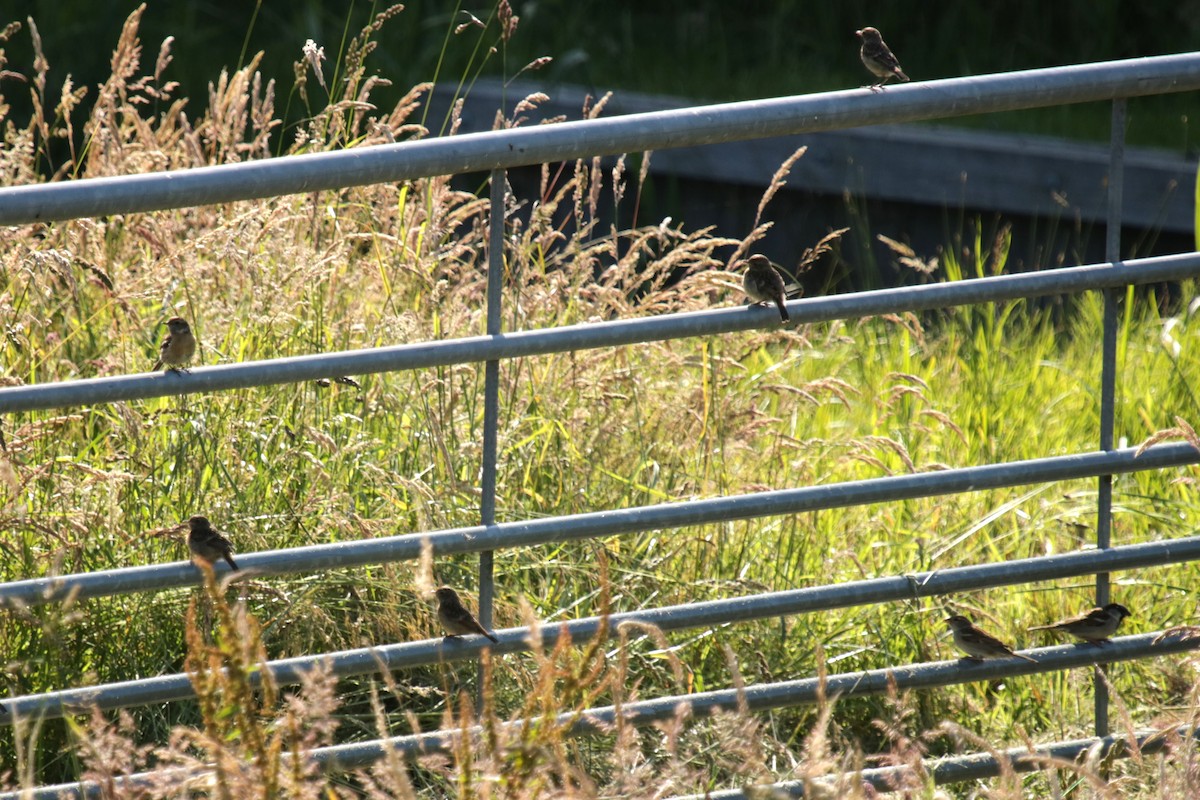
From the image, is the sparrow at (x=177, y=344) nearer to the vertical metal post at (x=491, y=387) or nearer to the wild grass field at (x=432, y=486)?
the wild grass field at (x=432, y=486)

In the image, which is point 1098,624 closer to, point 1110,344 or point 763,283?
point 1110,344

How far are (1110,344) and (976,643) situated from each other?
652 millimetres

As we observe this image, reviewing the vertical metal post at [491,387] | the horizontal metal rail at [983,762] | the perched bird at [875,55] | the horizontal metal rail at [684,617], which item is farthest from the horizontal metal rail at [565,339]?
→ the perched bird at [875,55]

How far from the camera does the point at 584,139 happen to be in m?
2.37

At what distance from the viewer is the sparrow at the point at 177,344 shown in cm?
308

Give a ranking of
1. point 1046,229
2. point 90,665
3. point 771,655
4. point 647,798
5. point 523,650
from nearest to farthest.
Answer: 1. point 647,798
2. point 523,650
3. point 90,665
4. point 771,655
5. point 1046,229

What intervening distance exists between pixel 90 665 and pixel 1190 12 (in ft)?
31.3

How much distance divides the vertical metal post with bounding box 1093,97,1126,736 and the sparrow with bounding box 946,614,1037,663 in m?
0.18

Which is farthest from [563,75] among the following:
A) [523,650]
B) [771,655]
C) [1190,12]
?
[523,650]

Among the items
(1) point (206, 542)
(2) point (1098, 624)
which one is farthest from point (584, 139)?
(2) point (1098, 624)

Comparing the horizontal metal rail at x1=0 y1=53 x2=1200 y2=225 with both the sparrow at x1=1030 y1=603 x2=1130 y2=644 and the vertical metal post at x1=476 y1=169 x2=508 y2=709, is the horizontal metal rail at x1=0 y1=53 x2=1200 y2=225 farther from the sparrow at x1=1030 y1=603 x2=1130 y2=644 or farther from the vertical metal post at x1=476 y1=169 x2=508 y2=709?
the sparrow at x1=1030 y1=603 x2=1130 y2=644

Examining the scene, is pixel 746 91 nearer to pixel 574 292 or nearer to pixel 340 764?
pixel 574 292

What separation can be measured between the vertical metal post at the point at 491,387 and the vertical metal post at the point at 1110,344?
1.12 m

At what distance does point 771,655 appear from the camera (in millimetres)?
3439
